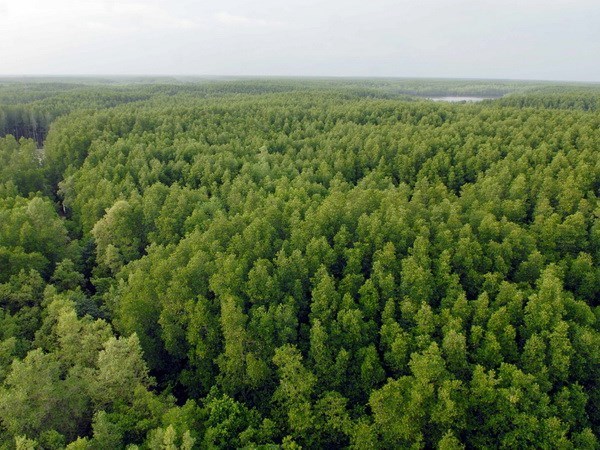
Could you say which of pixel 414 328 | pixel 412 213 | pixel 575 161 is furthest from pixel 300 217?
pixel 575 161

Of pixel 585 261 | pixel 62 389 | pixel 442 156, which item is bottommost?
pixel 62 389

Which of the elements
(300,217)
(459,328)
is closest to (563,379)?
(459,328)

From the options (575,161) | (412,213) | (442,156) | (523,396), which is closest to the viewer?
(523,396)

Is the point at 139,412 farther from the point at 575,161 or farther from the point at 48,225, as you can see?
the point at 575,161

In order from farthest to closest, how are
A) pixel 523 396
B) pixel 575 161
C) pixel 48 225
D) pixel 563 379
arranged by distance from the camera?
1. pixel 575 161
2. pixel 48 225
3. pixel 563 379
4. pixel 523 396

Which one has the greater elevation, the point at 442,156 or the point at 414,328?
the point at 442,156

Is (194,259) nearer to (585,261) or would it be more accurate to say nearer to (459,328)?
(459,328)

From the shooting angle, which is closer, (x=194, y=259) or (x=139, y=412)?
(x=139, y=412)
